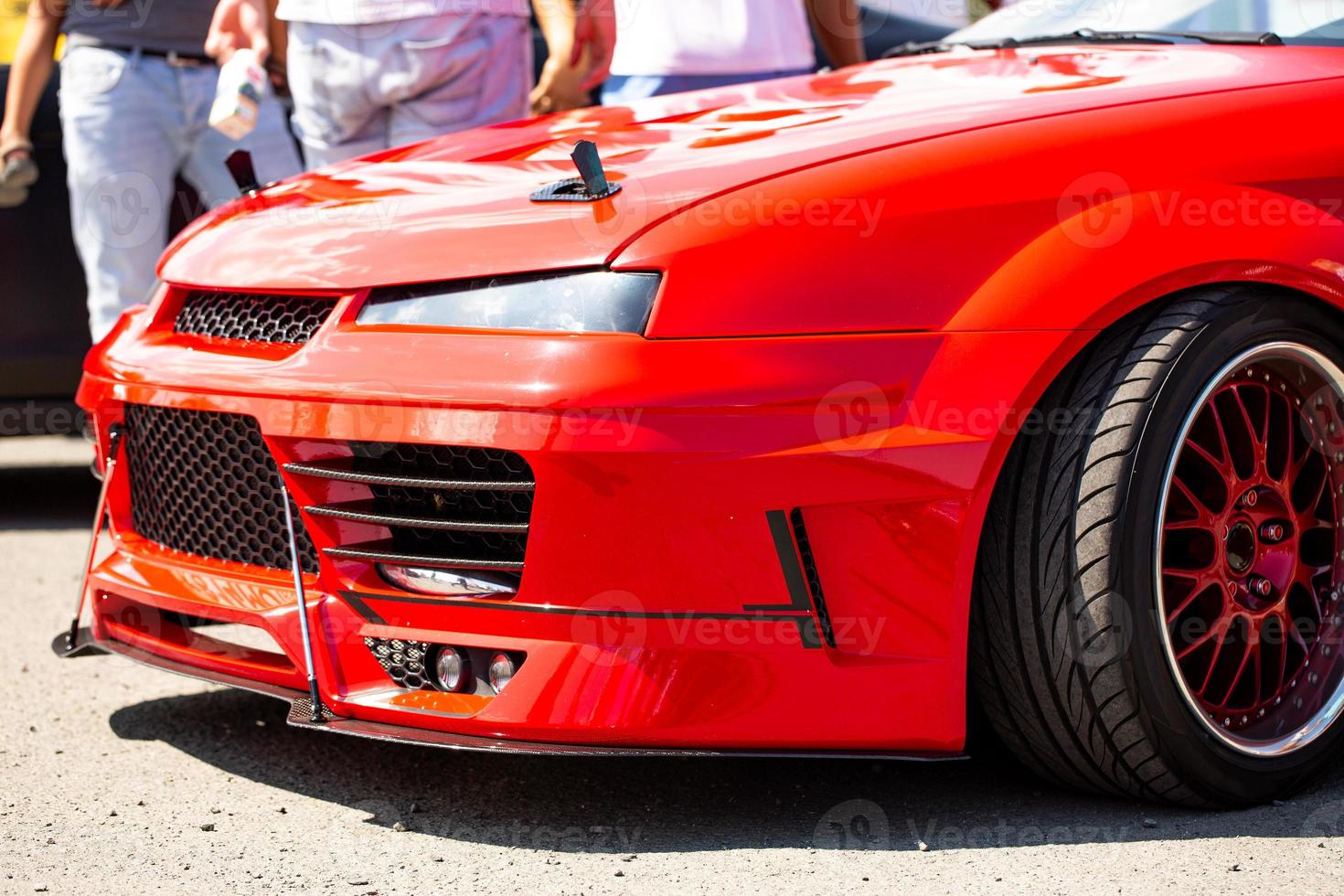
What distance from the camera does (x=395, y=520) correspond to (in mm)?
2633

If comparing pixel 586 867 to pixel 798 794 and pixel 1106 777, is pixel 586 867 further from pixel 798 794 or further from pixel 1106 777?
pixel 1106 777

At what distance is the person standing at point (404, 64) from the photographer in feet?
14.4

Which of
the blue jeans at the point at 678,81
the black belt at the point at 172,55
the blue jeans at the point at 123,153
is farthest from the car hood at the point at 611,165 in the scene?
the black belt at the point at 172,55

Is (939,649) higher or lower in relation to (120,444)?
lower

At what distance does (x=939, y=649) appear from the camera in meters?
2.55

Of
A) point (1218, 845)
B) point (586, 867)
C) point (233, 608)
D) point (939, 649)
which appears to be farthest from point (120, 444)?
point (1218, 845)

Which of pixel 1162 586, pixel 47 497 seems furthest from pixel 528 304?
pixel 47 497

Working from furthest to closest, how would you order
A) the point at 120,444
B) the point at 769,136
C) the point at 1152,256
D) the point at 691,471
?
the point at 120,444 → the point at 769,136 → the point at 1152,256 → the point at 691,471

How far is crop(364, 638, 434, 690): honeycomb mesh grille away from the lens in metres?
2.67

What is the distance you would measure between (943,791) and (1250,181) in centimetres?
111

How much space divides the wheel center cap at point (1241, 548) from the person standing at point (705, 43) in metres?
2.20

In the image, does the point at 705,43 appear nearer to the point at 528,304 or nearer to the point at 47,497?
the point at 528,304

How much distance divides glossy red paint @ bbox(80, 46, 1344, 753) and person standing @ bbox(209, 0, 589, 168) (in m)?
1.76

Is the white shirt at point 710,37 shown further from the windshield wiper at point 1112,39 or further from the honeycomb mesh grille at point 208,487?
the honeycomb mesh grille at point 208,487
